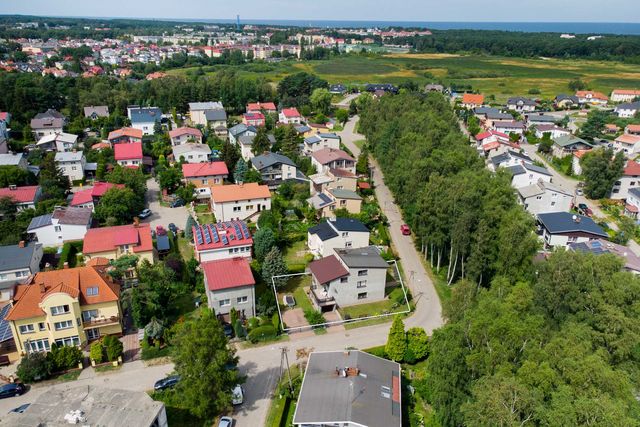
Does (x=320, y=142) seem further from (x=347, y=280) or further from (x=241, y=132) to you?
(x=347, y=280)

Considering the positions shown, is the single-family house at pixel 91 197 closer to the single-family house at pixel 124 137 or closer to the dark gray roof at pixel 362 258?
the single-family house at pixel 124 137

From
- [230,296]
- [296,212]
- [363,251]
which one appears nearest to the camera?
[230,296]

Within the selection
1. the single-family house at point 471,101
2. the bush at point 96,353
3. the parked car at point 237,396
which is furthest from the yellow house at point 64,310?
the single-family house at point 471,101

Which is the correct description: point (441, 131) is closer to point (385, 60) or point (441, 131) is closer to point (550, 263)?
point (550, 263)

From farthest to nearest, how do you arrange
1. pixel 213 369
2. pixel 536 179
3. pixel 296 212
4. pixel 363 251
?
pixel 536 179
pixel 296 212
pixel 363 251
pixel 213 369

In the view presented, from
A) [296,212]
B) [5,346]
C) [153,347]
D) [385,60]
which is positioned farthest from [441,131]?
[385,60]

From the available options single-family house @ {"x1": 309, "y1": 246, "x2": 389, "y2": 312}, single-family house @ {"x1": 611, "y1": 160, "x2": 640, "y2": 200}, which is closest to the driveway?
single-family house @ {"x1": 309, "y1": 246, "x2": 389, "y2": 312}

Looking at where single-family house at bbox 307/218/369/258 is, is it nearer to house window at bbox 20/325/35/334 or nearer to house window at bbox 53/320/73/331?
house window at bbox 53/320/73/331
